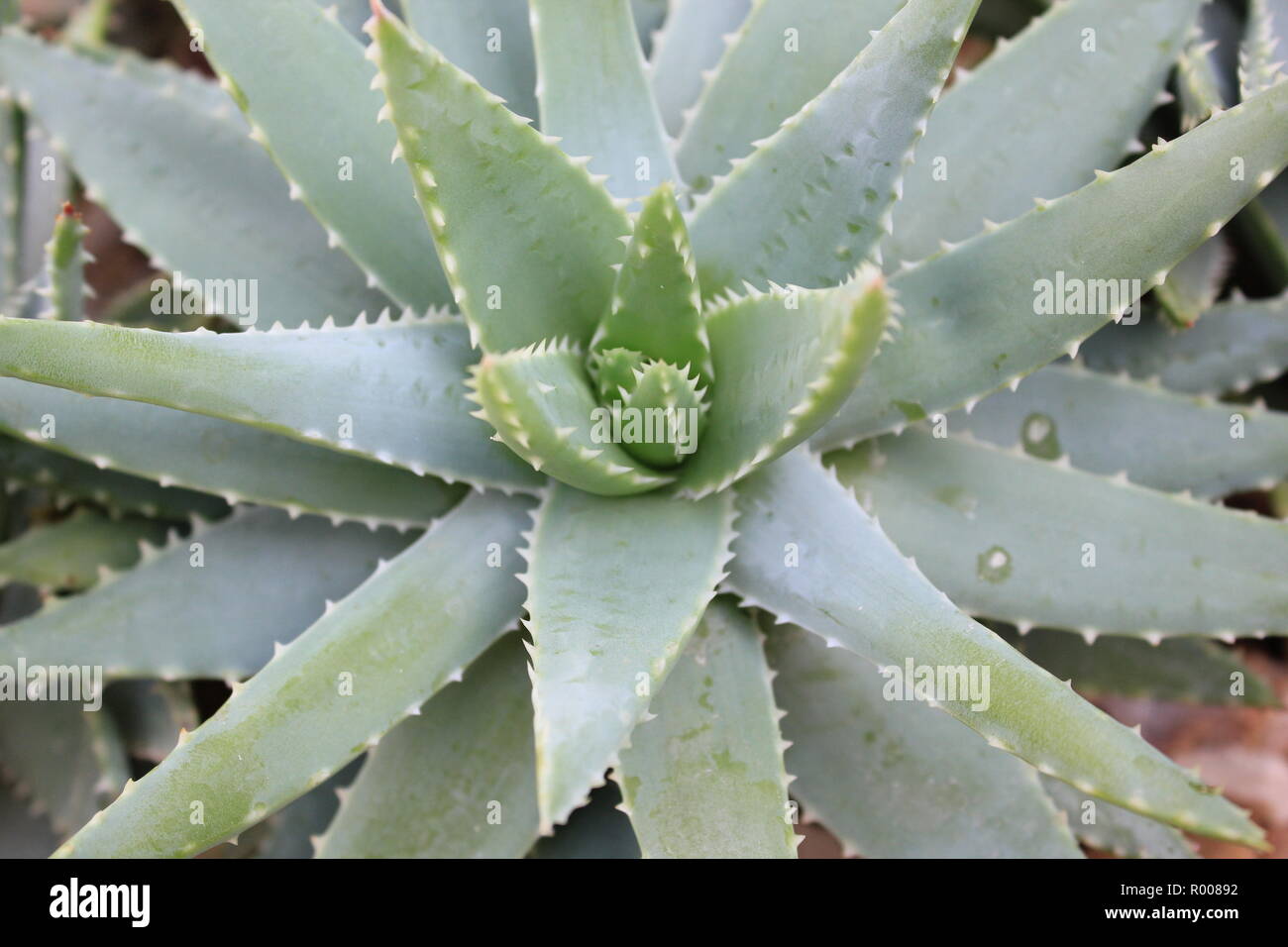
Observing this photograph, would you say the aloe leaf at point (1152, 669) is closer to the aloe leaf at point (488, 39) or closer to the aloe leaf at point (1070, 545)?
the aloe leaf at point (1070, 545)

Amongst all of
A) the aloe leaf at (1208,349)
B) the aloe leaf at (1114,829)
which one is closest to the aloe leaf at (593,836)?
the aloe leaf at (1114,829)

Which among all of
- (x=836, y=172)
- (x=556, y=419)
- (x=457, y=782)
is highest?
(x=836, y=172)

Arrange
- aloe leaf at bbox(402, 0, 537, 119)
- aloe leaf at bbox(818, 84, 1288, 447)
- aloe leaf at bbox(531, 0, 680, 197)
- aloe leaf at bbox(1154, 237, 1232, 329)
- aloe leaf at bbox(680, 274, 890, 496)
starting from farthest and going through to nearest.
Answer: aloe leaf at bbox(1154, 237, 1232, 329), aloe leaf at bbox(402, 0, 537, 119), aloe leaf at bbox(531, 0, 680, 197), aloe leaf at bbox(818, 84, 1288, 447), aloe leaf at bbox(680, 274, 890, 496)

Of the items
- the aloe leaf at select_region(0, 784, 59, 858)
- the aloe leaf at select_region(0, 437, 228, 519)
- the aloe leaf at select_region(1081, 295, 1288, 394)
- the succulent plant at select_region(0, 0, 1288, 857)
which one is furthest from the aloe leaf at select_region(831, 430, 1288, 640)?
the aloe leaf at select_region(0, 784, 59, 858)

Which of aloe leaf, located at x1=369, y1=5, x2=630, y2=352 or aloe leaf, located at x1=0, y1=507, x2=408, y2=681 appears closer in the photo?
aloe leaf, located at x1=369, y1=5, x2=630, y2=352

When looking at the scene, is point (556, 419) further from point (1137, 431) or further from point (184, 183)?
point (1137, 431)

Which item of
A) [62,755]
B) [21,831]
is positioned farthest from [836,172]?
[21,831]

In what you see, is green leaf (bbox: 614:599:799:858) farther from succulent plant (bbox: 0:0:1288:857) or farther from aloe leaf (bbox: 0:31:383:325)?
aloe leaf (bbox: 0:31:383:325)
